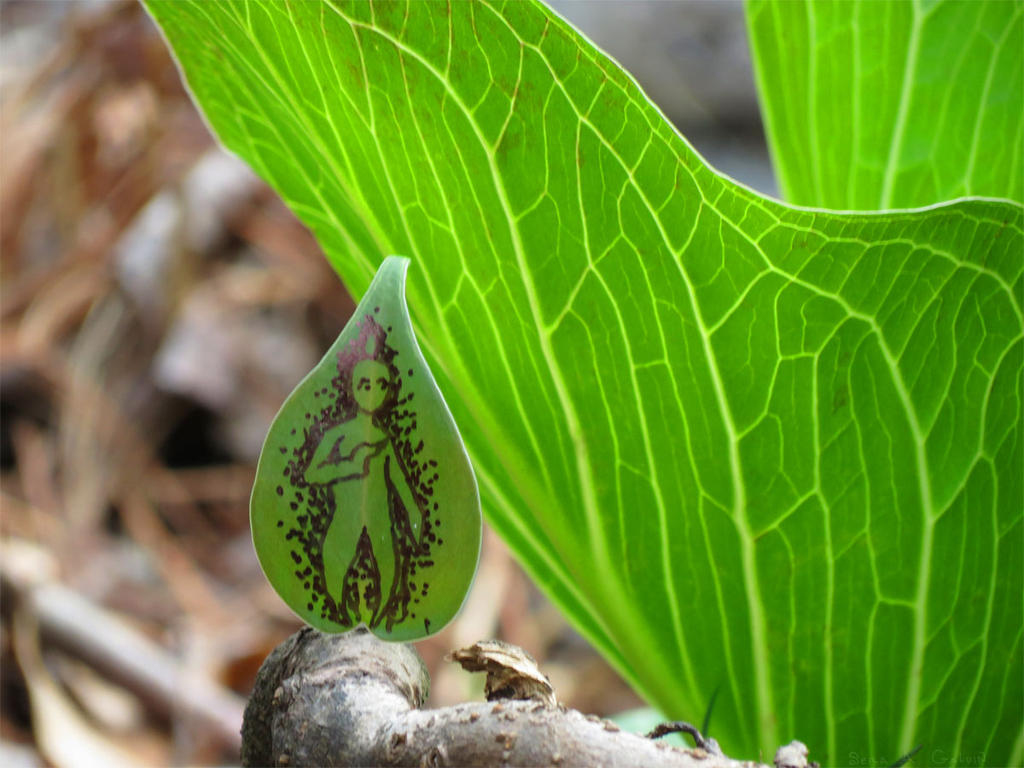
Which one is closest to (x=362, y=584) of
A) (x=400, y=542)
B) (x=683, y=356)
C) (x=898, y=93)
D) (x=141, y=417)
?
(x=400, y=542)

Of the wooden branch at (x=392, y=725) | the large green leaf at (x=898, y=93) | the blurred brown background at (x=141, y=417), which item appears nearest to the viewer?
the wooden branch at (x=392, y=725)

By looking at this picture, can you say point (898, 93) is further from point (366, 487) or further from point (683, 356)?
point (366, 487)

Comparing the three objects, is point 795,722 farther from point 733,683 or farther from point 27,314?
point 27,314

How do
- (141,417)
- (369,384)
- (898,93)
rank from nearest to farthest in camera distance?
(369,384) < (898,93) < (141,417)

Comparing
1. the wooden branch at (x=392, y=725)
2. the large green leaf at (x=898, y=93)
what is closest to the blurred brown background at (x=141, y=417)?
the wooden branch at (x=392, y=725)

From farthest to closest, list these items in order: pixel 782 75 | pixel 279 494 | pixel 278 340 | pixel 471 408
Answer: pixel 278 340
pixel 782 75
pixel 471 408
pixel 279 494

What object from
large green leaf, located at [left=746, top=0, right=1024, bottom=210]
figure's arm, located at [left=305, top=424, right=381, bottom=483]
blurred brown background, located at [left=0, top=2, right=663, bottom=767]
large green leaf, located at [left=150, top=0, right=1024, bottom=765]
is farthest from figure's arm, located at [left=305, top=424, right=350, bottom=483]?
blurred brown background, located at [left=0, top=2, right=663, bottom=767]

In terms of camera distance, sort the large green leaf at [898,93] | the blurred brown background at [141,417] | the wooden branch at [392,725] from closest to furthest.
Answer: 1. the wooden branch at [392,725]
2. the large green leaf at [898,93]
3. the blurred brown background at [141,417]

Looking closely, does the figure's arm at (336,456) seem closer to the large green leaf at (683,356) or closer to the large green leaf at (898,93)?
the large green leaf at (683,356)

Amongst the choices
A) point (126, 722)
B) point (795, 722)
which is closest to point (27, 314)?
point (126, 722)
